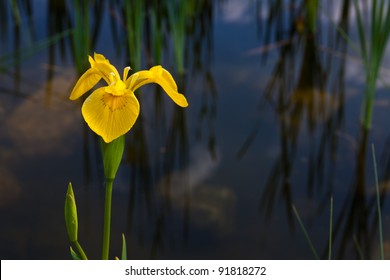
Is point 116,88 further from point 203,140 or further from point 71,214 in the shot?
point 203,140

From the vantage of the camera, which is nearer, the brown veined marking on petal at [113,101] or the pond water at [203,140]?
the brown veined marking on petal at [113,101]

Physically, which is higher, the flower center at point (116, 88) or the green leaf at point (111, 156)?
the flower center at point (116, 88)

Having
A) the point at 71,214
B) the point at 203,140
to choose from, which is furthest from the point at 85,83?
the point at 203,140

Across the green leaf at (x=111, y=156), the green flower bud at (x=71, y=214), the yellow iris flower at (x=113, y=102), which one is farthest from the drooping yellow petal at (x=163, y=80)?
the green flower bud at (x=71, y=214)

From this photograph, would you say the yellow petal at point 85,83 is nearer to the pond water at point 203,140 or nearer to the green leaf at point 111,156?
the green leaf at point 111,156

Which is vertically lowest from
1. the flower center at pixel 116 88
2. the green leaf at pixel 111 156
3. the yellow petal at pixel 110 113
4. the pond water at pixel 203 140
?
the pond water at pixel 203 140

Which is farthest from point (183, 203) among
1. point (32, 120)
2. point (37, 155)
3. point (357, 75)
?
point (357, 75)
